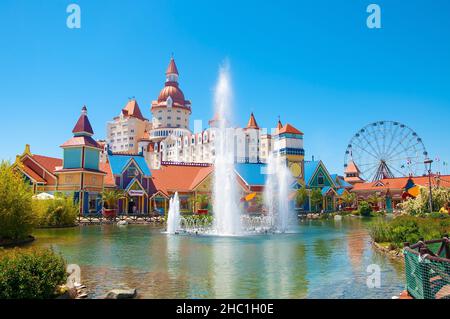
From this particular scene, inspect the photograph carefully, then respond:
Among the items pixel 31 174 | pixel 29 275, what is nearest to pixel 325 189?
pixel 31 174

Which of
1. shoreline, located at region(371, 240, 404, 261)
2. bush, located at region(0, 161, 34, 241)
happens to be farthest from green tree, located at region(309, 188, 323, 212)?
bush, located at region(0, 161, 34, 241)

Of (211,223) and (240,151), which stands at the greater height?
(240,151)

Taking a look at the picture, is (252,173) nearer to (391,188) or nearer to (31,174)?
(31,174)

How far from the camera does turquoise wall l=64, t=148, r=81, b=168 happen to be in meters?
55.0

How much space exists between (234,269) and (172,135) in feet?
335

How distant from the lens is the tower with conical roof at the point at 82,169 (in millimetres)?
54406

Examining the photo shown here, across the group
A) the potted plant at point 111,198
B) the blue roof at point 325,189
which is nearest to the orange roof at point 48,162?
the potted plant at point 111,198

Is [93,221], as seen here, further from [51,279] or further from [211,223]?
[51,279]

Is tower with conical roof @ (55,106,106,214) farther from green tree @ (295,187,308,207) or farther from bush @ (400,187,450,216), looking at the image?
bush @ (400,187,450,216)

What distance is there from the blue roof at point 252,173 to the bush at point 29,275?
57101 mm

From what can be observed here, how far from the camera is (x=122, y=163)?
208 feet

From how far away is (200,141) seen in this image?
11044cm
